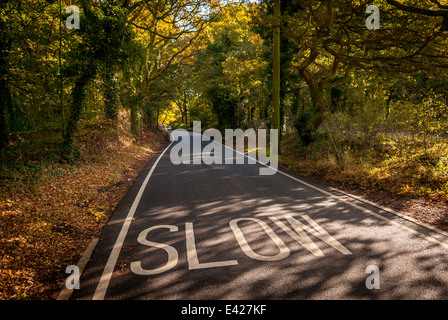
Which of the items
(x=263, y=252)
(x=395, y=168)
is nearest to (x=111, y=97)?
(x=263, y=252)

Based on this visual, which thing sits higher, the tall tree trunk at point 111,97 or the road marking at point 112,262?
the tall tree trunk at point 111,97

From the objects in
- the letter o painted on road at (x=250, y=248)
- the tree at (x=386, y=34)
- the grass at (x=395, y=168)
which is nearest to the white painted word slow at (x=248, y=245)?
the letter o painted on road at (x=250, y=248)

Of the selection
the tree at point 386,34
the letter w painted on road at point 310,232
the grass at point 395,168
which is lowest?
the letter w painted on road at point 310,232

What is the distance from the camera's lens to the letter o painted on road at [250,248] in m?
3.75

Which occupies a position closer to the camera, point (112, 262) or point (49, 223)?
point (112, 262)

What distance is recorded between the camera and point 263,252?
3889mm

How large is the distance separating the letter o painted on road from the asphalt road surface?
0.05ft

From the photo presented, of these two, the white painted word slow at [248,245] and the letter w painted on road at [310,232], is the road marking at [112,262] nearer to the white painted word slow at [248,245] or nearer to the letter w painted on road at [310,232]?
the white painted word slow at [248,245]

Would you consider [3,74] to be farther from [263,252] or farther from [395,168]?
[395,168]

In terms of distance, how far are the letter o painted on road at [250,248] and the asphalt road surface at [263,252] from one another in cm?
2

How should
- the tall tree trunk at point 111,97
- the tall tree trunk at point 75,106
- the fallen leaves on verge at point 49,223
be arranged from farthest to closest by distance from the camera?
the tall tree trunk at point 111,97, the tall tree trunk at point 75,106, the fallen leaves on verge at point 49,223

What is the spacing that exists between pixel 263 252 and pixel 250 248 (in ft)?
0.76

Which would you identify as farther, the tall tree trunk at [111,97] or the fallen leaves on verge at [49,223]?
the tall tree trunk at [111,97]

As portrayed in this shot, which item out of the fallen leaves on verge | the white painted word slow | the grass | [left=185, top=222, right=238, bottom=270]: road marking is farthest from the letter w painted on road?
the fallen leaves on verge
